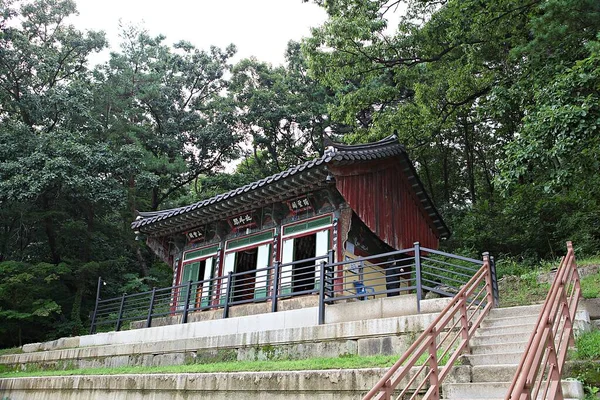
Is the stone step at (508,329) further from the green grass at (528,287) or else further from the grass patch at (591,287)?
the green grass at (528,287)

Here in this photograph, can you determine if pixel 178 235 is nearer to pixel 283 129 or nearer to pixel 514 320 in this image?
pixel 514 320

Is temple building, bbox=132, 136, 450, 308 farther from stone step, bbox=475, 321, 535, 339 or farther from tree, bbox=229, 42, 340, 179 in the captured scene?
tree, bbox=229, 42, 340, 179

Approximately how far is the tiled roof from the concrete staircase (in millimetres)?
5623

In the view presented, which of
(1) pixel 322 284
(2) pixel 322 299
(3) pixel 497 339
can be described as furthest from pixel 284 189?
(3) pixel 497 339

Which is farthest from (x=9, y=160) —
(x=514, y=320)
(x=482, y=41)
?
(x=514, y=320)

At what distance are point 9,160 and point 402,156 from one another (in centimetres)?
1733

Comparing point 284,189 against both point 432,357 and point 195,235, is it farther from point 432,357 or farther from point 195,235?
point 432,357

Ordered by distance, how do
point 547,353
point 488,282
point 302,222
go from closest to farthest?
1. point 547,353
2. point 488,282
3. point 302,222

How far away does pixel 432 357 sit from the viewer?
16.8ft

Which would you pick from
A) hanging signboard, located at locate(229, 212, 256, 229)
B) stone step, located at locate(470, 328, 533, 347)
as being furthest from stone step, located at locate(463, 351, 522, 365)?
hanging signboard, located at locate(229, 212, 256, 229)

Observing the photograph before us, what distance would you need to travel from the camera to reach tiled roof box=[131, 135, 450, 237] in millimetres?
12152

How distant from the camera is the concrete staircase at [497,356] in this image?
5.20 m

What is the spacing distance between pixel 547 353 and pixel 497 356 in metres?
1.49

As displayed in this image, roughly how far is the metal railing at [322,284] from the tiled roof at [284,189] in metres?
2.18
